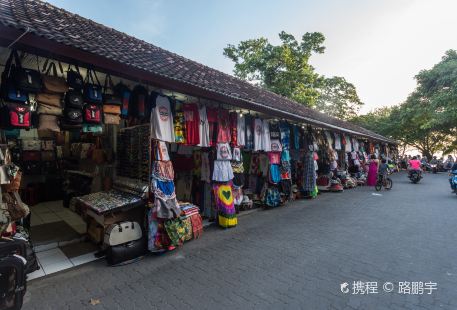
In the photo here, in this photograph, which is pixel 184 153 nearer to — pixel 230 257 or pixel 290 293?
pixel 230 257

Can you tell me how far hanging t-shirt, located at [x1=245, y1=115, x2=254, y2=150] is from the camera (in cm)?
820

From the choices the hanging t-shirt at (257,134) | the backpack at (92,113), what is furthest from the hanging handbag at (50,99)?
the hanging t-shirt at (257,134)

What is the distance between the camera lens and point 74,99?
14.0ft

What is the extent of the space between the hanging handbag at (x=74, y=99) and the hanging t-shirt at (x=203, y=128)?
2681 mm

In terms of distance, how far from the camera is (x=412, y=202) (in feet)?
34.3

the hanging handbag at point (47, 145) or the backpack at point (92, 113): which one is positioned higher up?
the backpack at point (92, 113)

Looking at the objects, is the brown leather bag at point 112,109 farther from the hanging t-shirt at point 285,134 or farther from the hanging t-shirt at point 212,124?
the hanging t-shirt at point 285,134

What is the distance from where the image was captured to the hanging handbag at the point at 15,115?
12.0 ft

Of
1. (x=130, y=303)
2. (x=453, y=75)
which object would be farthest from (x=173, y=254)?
(x=453, y=75)

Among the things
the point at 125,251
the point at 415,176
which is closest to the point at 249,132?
the point at 125,251

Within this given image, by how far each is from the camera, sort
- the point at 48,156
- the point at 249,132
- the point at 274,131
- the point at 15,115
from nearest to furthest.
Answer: the point at 15,115, the point at 249,132, the point at 274,131, the point at 48,156

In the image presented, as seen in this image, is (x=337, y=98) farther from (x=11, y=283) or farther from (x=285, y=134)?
(x=11, y=283)

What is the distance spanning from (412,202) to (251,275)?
937 centimetres

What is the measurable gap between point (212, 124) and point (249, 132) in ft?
5.68
